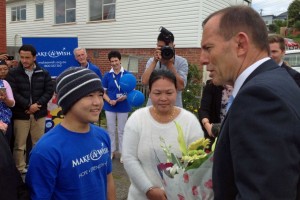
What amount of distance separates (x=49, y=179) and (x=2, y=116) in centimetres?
316

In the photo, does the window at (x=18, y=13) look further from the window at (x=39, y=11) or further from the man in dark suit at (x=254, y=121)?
the man in dark suit at (x=254, y=121)

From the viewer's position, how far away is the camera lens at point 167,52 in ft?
12.8

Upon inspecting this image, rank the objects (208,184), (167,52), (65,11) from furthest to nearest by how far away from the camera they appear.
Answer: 1. (65,11)
2. (167,52)
3. (208,184)

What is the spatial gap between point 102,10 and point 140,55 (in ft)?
Answer: 11.0

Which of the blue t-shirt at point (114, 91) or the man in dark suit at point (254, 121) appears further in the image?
the blue t-shirt at point (114, 91)

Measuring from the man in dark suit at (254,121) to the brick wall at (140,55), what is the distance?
36.6 feet

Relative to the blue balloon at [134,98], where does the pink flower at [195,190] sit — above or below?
above

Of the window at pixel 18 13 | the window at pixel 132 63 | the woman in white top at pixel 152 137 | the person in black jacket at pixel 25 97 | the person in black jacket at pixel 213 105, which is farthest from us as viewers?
the window at pixel 18 13

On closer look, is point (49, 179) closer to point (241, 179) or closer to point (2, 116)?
point (241, 179)

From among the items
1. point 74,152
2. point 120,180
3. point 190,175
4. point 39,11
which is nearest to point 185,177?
point 190,175

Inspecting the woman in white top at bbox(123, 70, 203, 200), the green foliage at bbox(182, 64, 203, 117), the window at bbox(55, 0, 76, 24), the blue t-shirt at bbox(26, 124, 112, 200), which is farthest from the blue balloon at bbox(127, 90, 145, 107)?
the window at bbox(55, 0, 76, 24)

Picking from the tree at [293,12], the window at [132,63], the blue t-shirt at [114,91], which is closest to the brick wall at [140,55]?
the window at [132,63]

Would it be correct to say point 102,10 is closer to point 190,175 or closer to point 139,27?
point 139,27

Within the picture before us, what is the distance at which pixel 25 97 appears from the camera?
5.09m
